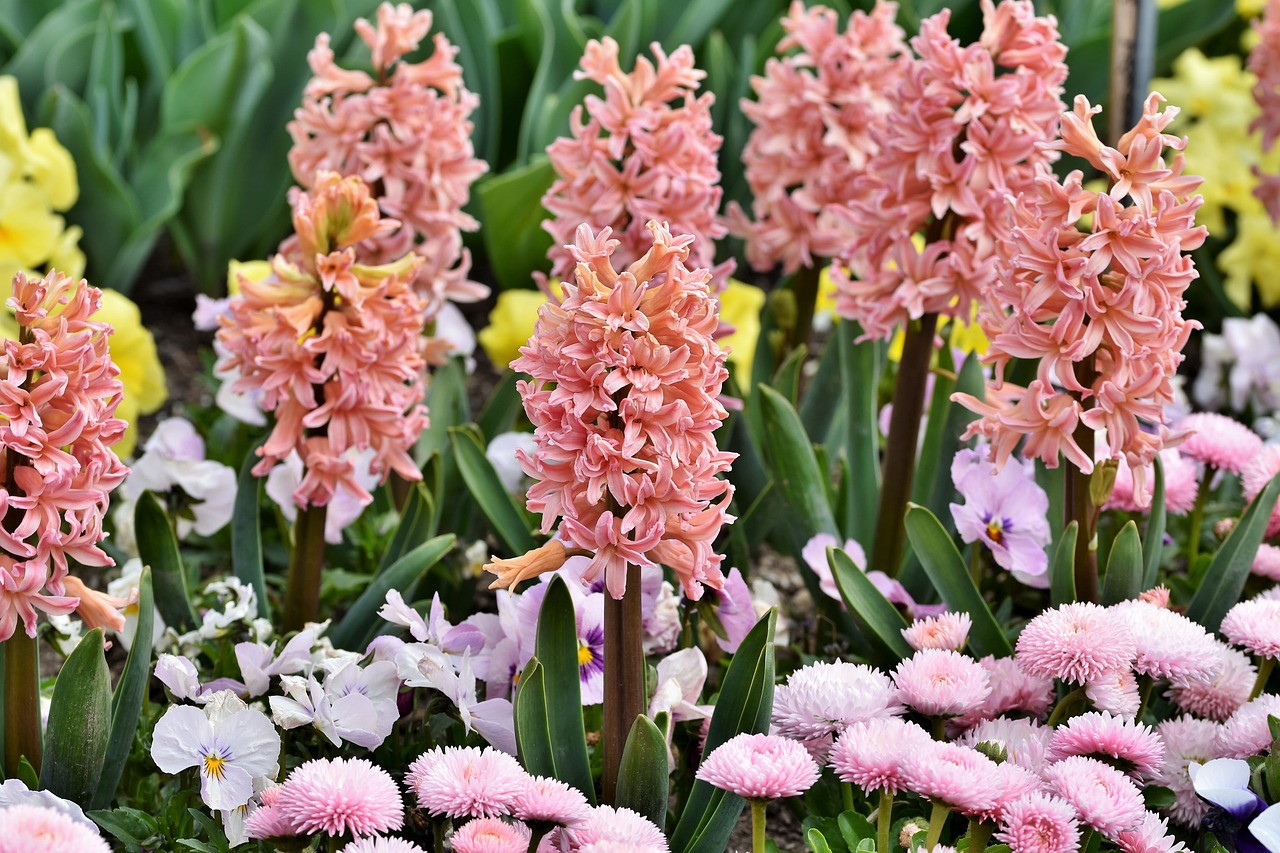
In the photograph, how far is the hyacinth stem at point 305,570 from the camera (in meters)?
1.67

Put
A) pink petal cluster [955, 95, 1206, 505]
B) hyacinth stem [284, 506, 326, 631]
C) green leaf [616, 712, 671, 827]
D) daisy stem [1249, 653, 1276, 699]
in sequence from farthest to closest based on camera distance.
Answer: hyacinth stem [284, 506, 326, 631] → daisy stem [1249, 653, 1276, 699] → pink petal cluster [955, 95, 1206, 505] → green leaf [616, 712, 671, 827]

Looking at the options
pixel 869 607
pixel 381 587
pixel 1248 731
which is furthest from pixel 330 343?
pixel 1248 731

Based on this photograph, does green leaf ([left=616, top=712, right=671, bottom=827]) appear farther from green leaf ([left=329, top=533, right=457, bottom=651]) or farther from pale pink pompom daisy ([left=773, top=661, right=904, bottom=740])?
green leaf ([left=329, top=533, right=457, bottom=651])

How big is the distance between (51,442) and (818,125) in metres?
1.23

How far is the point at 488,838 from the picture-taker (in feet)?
3.56

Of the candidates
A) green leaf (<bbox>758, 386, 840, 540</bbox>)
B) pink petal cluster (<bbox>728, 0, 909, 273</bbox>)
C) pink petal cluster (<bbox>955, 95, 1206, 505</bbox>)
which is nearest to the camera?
pink petal cluster (<bbox>955, 95, 1206, 505</bbox>)

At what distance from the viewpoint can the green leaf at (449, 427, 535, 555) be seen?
1734 millimetres

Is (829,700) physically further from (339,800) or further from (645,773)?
(339,800)

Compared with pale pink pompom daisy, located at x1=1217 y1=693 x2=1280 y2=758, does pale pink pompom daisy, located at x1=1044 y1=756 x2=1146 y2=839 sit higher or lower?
higher

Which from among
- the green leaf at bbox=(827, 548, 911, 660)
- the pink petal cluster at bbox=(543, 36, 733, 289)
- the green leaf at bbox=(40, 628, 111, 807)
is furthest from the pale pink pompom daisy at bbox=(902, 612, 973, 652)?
the green leaf at bbox=(40, 628, 111, 807)

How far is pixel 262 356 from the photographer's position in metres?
1.48

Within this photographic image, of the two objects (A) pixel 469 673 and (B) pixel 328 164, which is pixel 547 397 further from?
(B) pixel 328 164

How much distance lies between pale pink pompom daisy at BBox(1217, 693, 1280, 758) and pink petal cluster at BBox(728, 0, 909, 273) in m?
0.88

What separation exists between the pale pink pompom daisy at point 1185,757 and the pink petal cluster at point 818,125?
86 cm
